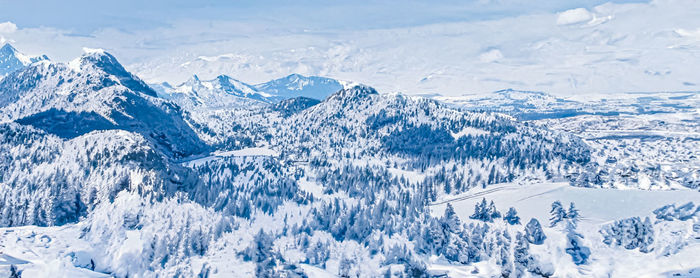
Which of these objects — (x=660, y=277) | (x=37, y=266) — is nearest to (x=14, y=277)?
(x=37, y=266)

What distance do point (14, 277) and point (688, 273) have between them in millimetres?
252561

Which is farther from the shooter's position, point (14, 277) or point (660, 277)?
point (660, 277)

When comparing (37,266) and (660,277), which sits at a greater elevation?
(37,266)

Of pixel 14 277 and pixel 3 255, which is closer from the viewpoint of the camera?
pixel 14 277

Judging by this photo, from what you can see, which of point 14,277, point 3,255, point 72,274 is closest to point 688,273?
point 72,274

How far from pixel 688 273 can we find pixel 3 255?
879ft

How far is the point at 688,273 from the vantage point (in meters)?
196

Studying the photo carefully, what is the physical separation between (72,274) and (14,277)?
63.4 ft

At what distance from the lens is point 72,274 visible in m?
196

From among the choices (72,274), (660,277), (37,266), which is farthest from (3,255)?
(660,277)

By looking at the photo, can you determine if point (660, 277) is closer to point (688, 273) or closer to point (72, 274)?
point (688, 273)

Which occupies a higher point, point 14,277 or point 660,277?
point 14,277

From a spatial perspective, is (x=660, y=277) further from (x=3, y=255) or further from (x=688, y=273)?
(x=3, y=255)

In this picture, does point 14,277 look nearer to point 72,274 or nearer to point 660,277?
point 72,274
